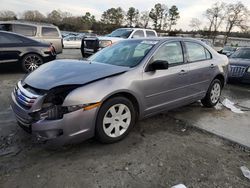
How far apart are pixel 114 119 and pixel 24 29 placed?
8.70 meters

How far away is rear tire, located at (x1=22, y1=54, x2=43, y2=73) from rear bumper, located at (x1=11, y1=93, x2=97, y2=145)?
5.11 metres

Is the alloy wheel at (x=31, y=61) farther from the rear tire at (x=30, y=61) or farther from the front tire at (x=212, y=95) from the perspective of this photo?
the front tire at (x=212, y=95)

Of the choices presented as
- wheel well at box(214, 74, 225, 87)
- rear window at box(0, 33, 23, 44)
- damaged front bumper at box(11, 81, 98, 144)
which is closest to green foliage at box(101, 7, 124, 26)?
rear window at box(0, 33, 23, 44)

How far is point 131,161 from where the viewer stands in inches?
112

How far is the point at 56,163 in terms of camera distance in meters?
2.74

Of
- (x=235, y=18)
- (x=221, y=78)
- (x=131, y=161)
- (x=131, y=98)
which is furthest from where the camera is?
(x=235, y=18)

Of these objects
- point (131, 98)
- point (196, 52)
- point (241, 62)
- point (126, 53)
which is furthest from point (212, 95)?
point (241, 62)

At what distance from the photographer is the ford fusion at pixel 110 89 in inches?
107

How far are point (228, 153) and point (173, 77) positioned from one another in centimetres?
147


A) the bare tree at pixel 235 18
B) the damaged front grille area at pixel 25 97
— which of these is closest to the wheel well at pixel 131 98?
the damaged front grille area at pixel 25 97

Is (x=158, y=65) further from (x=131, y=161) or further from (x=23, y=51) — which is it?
(x=23, y=51)

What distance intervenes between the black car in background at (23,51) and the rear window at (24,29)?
2804 mm

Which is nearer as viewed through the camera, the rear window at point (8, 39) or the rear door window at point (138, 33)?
the rear window at point (8, 39)

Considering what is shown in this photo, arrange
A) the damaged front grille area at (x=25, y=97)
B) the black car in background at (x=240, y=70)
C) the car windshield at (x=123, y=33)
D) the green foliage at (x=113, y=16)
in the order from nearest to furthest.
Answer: the damaged front grille area at (x=25, y=97), the black car in background at (x=240, y=70), the car windshield at (x=123, y=33), the green foliage at (x=113, y=16)
